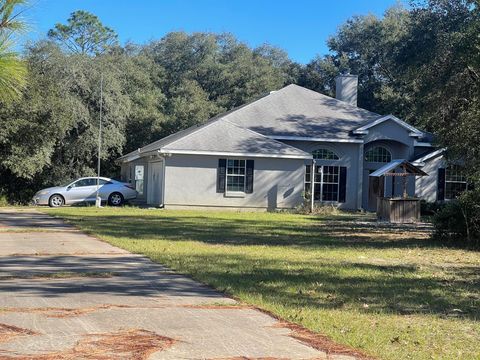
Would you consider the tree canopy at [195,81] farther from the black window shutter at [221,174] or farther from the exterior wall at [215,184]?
the black window shutter at [221,174]

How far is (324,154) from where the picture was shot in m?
31.0

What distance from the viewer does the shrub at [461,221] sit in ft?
51.4

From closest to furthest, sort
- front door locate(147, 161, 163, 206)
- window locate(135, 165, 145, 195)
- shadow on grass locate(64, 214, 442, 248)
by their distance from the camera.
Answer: shadow on grass locate(64, 214, 442, 248), front door locate(147, 161, 163, 206), window locate(135, 165, 145, 195)

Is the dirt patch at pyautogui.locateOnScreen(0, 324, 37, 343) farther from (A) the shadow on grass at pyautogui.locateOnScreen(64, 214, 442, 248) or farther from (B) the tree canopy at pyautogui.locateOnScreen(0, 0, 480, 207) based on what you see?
(A) the shadow on grass at pyautogui.locateOnScreen(64, 214, 442, 248)

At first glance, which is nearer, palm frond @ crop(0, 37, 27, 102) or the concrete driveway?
the concrete driveway

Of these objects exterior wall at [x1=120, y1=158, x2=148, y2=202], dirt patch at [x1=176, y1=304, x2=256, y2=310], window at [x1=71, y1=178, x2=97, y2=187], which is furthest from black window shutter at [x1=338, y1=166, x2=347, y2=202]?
dirt patch at [x1=176, y1=304, x2=256, y2=310]

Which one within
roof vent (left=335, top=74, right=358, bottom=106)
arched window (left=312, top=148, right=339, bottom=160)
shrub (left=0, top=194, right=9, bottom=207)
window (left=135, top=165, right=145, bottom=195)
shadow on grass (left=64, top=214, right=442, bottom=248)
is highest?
roof vent (left=335, top=74, right=358, bottom=106)

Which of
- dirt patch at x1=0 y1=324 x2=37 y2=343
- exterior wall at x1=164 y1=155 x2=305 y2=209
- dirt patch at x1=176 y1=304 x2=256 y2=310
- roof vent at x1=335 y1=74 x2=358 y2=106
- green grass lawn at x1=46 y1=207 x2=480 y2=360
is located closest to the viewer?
dirt patch at x1=0 y1=324 x2=37 y2=343

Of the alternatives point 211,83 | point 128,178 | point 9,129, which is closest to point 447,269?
point 9,129

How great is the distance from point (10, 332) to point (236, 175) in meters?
22.8

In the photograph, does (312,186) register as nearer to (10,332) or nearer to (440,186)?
(440,186)

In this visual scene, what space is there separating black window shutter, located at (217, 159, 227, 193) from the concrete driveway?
56.2 feet

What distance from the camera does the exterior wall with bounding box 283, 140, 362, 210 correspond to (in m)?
30.8

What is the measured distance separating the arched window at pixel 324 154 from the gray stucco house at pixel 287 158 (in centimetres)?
5
